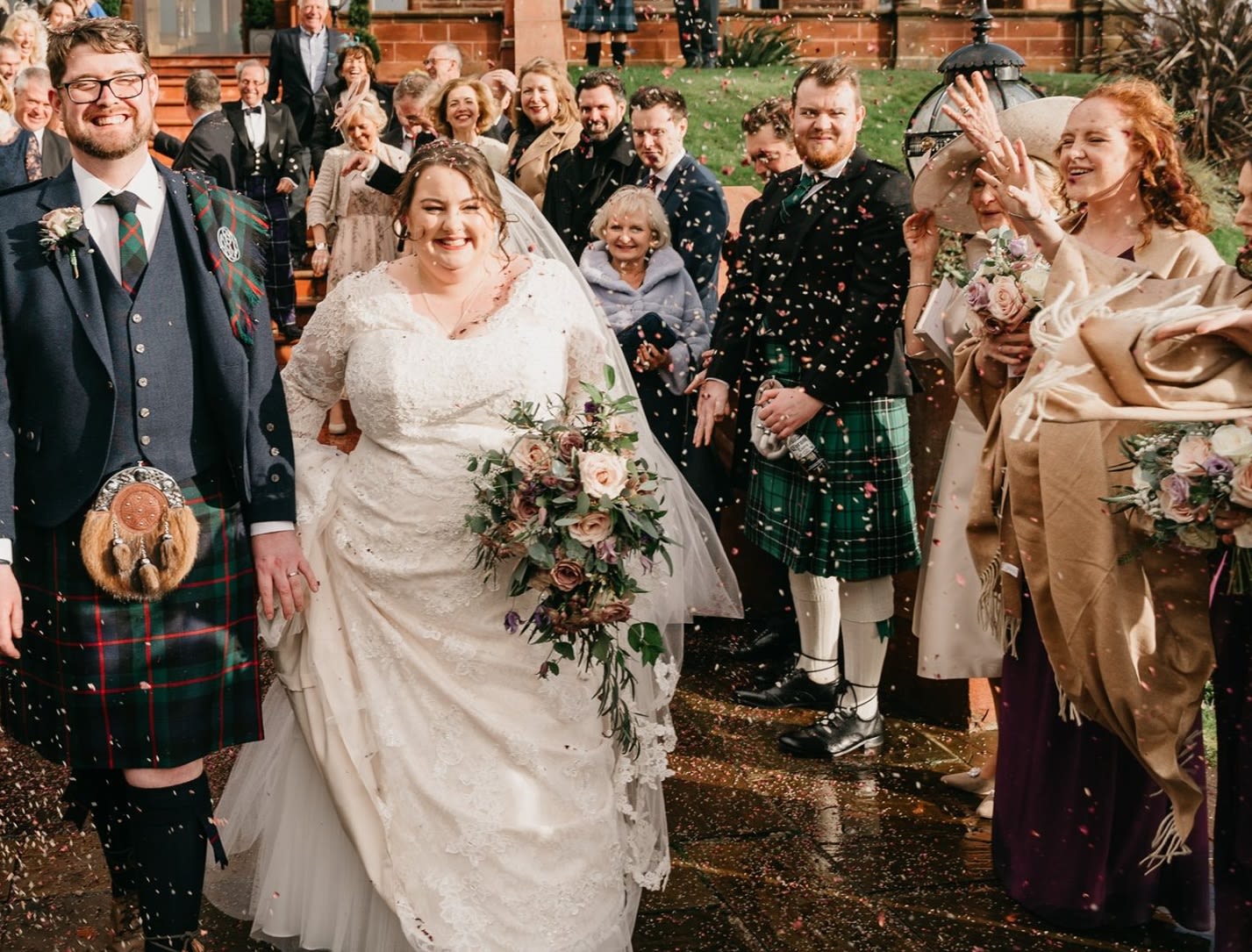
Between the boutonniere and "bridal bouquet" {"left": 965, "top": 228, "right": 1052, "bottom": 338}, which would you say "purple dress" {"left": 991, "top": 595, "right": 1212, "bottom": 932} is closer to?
"bridal bouquet" {"left": 965, "top": 228, "right": 1052, "bottom": 338}

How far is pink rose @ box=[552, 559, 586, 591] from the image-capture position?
3.69 metres

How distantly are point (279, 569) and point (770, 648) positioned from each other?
3.08 metres

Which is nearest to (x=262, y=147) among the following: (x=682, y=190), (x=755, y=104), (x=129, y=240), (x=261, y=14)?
(x=682, y=190)

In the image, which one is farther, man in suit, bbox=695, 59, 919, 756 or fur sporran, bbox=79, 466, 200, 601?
man in suit, bbox=695, 59, 919, 756

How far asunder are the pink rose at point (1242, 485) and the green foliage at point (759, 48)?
15.1 meters

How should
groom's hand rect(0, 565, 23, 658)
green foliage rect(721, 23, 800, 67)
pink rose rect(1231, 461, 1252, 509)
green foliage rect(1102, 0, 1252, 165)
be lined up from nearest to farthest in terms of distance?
pink rose rect(1231, 461, 1252, 509)
groom's hand rect(0, 565, 23, 658)
green foliage rect(1102, 0, 1252, 165)
green foliage rect(721, 23, 800, 67)

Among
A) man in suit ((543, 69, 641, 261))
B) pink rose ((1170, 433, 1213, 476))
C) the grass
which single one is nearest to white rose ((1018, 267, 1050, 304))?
pink rose ((1170, 433, 1213, 476))

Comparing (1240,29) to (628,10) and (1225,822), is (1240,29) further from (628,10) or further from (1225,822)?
(1225,822)

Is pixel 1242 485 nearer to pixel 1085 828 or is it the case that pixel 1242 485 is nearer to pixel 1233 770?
pixel 1233 770

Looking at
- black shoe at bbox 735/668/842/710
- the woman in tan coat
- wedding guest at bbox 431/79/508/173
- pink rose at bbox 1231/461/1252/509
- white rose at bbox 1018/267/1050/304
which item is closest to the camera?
pink rose at bbox 1231/461/1252/509

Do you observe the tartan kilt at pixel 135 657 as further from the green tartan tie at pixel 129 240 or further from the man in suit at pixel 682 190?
the man in suit at pixel 682 190

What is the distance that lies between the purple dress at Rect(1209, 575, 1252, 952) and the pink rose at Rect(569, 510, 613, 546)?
1.52 meters

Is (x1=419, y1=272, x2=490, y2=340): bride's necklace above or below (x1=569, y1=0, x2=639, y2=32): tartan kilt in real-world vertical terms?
below

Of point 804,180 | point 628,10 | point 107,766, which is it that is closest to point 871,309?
point 804,180
